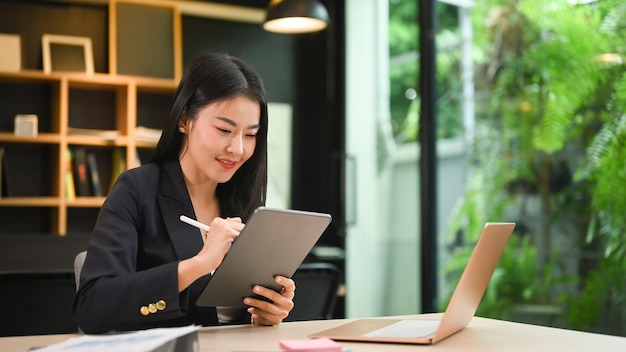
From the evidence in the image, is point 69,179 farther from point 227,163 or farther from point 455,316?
point 455,316

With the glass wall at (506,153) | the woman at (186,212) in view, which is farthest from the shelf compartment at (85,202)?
the woman at (186,212)

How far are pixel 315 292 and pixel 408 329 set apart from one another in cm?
114

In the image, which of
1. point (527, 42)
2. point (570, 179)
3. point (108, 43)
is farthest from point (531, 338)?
point (108, 43)

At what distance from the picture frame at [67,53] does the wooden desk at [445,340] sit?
12.3 ft

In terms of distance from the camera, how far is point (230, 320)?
2119 mm

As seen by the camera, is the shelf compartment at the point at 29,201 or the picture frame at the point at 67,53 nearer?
the shelf compartment at the point at 29,201

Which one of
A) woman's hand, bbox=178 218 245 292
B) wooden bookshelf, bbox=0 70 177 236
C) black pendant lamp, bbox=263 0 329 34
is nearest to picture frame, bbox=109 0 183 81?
wooden bookshelf, bbox=0 70 177 236

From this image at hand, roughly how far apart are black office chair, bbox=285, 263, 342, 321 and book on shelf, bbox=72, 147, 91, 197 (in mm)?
2666

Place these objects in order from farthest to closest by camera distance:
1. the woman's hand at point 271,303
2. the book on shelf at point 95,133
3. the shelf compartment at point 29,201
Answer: the book on shelf at point 95,133 → the shelf compartment at point 29,201 → the woman's hand at point 271,303

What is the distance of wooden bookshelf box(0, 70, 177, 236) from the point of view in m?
5.11

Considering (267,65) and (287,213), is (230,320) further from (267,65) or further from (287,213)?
(267,65)

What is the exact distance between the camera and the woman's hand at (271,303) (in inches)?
74.2

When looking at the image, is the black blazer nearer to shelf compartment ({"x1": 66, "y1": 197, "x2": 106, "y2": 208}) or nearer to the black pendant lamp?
the black pendant lamp

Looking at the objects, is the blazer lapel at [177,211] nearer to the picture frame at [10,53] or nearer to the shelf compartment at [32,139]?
the shelf compartment at [32,139]
